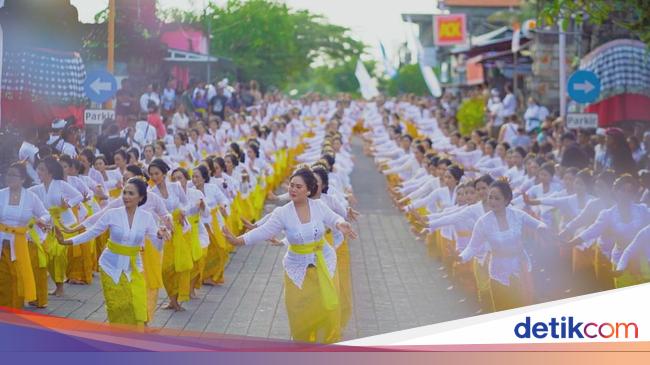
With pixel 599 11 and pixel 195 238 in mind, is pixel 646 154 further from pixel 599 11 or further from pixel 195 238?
pixel 195 238

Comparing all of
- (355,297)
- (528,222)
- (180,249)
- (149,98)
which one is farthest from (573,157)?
(149,98)

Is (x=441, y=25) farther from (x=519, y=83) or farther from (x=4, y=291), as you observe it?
(x=4, y=291)

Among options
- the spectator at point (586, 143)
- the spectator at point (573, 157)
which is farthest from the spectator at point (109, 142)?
the spectator at point (586, 143)

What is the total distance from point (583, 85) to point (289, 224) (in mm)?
8806

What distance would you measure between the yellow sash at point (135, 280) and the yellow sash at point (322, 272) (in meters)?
1.27

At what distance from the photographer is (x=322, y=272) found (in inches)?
389

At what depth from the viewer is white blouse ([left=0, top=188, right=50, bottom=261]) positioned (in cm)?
1083

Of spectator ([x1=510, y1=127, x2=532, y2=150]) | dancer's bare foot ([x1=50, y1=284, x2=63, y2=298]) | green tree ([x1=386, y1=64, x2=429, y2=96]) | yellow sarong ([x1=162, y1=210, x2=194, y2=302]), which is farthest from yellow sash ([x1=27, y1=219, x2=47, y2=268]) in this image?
A: green tree ([x1=386, y1=64, x2=429, y2=96])

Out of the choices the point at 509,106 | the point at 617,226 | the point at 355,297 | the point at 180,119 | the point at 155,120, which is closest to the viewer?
the point at 617,226

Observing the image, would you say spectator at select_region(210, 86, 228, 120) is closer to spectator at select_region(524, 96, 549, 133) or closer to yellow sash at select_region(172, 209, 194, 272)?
spectator at select_region(524, 96, 549, 133)

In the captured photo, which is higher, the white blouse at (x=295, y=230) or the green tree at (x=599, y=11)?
the green tree at (x=599, y=11)

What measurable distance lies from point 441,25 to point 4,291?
31.9 m

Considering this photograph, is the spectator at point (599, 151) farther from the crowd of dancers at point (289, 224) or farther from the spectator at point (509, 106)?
the spectator at point (509, 106)

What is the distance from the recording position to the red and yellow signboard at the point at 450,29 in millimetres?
41562
